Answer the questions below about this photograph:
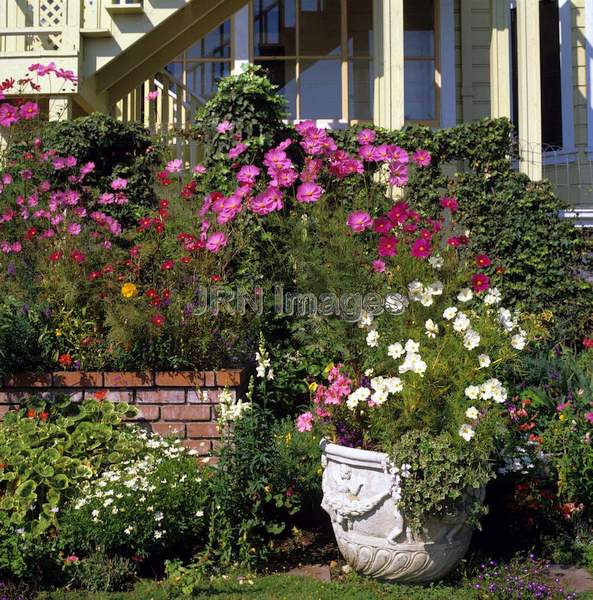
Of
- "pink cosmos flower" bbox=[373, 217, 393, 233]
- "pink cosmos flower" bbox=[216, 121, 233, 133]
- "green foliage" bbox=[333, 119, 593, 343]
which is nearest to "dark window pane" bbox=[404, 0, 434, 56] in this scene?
"green foliage" bbox=[333, 119, 593, 343]

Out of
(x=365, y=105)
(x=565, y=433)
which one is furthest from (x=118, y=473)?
(x=365, y=105)

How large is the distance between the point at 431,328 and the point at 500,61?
5.97 meters

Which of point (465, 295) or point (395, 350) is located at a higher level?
point (465, 295)

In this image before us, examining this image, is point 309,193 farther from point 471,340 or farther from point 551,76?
point 551,76

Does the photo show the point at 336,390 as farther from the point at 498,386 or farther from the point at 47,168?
the point at 47,168

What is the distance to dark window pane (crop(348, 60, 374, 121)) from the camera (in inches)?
400

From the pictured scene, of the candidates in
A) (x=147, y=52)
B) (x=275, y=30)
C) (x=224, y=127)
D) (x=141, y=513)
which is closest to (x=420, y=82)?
(x=275, y=30)

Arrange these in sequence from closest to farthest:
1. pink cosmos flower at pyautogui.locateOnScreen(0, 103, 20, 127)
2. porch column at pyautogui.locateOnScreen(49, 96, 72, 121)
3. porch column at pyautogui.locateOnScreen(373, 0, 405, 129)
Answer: pink cosmos flower at pyautogui.locateOnScreen(0, 103, 20, 127) < porch column at pyautogui.locateOnScreen(49, 96, 72, 121) < porch column at pyautogui.locateOnScreen(373, 0, 405, 129)

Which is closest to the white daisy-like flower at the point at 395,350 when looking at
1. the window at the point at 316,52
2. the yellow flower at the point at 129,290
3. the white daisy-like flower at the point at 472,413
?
the white daisy-like flower at the point at 472,413

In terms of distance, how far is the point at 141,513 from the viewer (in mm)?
3664

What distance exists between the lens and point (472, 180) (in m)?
6.55

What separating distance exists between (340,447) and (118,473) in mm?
1127

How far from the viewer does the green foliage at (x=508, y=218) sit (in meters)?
6.22

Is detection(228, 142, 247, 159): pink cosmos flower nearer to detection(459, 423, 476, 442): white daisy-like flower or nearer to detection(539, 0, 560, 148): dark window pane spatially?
detection(459, 423, 476, 442): white daisy-like flower
